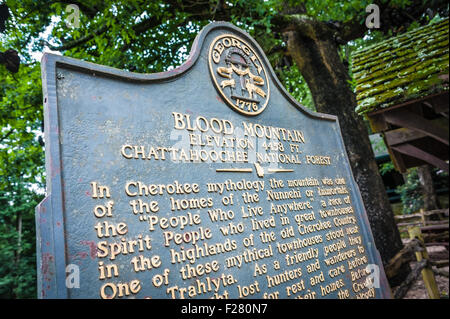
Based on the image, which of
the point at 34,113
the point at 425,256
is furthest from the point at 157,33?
the point at 425,256

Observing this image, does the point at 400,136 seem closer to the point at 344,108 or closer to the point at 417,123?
the point at 417,123

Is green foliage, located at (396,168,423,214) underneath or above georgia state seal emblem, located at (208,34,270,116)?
underneath

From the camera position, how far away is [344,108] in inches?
227

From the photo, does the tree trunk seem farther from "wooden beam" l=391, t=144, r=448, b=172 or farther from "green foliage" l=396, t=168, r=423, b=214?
"green foliage" l=396, t=168, r=423, b=214

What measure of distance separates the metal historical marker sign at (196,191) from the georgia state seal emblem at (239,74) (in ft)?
0.05

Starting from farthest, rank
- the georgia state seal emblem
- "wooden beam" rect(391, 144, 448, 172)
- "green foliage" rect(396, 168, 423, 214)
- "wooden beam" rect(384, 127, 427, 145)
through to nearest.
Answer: "green foliage" rect(396, 168, 423, 214) → "wooden beam" rect(384, 127, 427, 145) → "wooden beam" rect(391, 144, 448, 172) → the georgia state seal emblem

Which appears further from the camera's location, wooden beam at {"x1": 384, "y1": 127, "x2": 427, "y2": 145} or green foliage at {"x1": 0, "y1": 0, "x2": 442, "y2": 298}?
green foliage at {"x1": 0, "y1": 0, "x2": 442, "y2": 298}

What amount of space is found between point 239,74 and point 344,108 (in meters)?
3.45

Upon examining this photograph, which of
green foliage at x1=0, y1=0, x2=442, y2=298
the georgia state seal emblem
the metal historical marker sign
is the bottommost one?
the metal historical marker sign

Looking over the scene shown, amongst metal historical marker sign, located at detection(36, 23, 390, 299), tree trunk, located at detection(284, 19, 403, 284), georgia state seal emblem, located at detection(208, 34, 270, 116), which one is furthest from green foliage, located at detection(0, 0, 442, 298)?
metal historical marker sign, located at detection(36, 23, 390, 299)

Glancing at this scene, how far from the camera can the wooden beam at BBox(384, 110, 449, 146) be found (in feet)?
10.7

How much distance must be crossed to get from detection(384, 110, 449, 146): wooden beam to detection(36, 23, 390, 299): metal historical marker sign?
0.94m

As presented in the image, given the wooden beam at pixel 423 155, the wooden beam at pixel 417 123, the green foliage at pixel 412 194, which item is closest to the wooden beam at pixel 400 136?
the wooden beam at pixel 423 155
